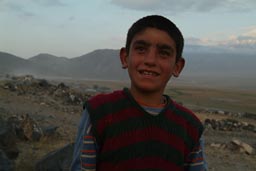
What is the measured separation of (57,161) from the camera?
17.0 feet

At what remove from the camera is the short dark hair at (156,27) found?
1851mm

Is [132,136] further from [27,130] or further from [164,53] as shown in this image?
[27,130]

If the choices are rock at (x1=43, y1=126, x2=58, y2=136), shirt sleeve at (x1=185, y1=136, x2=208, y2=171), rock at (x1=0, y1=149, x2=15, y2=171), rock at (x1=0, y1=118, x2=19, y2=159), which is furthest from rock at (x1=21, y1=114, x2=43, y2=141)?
shirt sleeve at (x1=185, y1=136, x2=208, y2=171)

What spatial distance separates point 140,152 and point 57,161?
3717 millimetres

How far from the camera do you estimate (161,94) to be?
76.3 inches

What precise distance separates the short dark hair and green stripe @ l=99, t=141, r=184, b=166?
530 millimetres

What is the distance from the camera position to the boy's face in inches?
72.3

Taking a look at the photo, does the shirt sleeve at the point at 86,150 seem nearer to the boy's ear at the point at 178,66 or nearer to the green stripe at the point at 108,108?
the green stripe at the point at 108,108

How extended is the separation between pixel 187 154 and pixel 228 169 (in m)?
6.61

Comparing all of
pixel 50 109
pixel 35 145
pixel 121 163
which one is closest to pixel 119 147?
pixel 121 163

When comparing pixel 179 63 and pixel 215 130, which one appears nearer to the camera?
pixel 179 63

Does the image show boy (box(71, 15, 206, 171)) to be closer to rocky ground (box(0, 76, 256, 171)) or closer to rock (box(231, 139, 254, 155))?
rocky ground (box(0, 76, 256, 171))

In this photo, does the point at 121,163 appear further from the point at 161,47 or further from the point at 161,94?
the point at 161,47

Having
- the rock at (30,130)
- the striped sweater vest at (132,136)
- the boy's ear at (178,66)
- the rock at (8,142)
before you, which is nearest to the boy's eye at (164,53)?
the boy's ear at (178,66)
